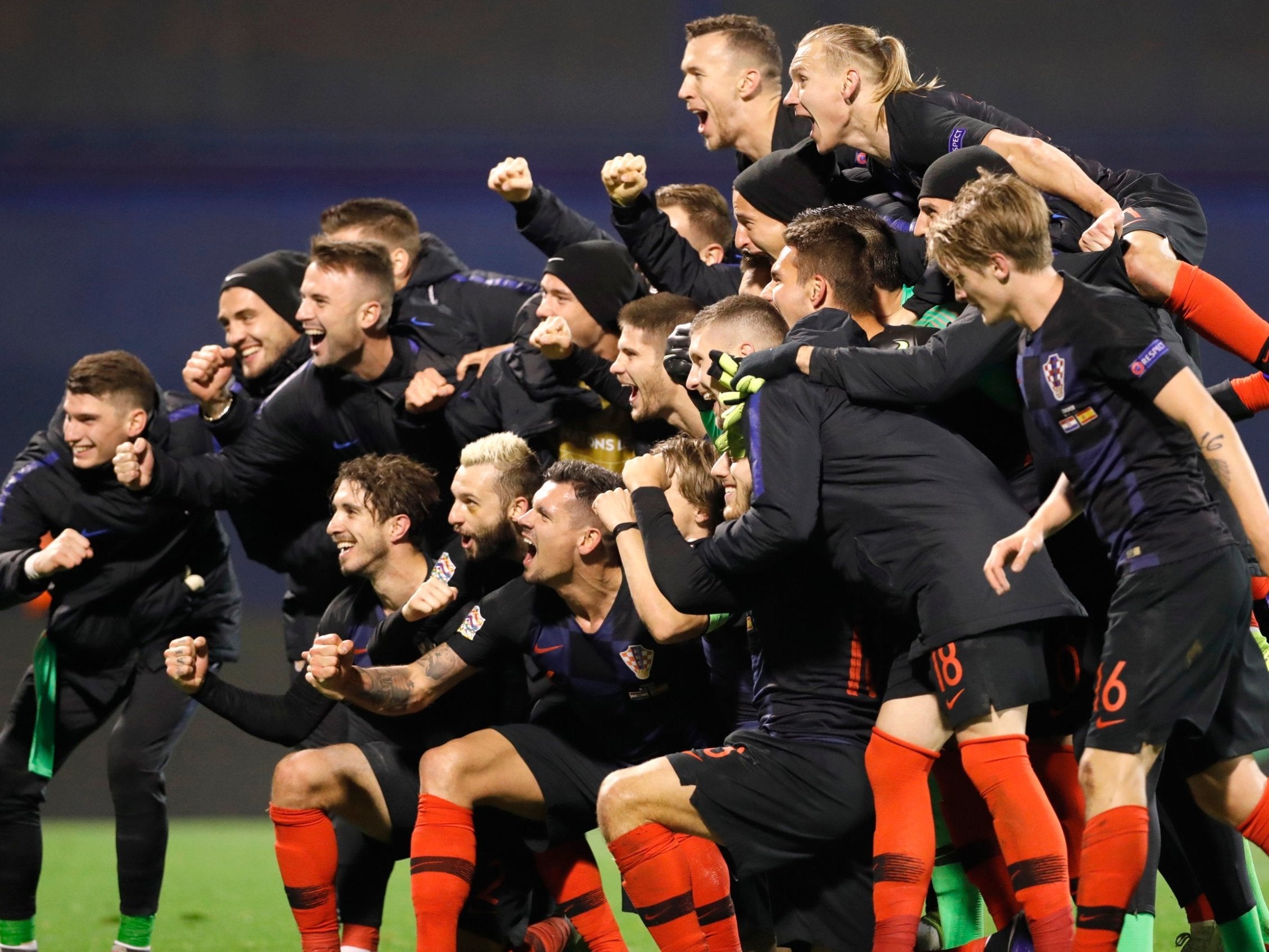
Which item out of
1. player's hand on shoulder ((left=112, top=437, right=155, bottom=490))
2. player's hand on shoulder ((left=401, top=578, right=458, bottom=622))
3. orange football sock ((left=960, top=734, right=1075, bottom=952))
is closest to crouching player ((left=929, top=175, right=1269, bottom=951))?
orange football sock ((left=960, top=734, right=1075, bottom=952))

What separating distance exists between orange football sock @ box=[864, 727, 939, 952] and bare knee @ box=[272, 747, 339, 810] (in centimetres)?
171

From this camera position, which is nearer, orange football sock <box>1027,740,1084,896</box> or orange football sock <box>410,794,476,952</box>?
orange football sock <box>1027,740,1084,896</box>

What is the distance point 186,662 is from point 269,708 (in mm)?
378

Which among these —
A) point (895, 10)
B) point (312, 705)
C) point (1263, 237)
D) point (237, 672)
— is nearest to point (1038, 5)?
point (895, 10)

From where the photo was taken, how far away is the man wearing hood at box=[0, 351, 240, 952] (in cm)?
518

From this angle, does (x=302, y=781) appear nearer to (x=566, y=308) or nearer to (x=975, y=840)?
(x=566, y=308)

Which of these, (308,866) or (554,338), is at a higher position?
(554,338)

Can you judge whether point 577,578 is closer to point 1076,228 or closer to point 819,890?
point 819,890

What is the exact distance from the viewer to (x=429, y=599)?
431 cm

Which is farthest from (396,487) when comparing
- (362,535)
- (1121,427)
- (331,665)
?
(1121,427)

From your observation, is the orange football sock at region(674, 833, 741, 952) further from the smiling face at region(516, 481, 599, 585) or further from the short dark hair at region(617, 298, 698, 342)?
the short dark hair at region(617, 298, 698, 342)

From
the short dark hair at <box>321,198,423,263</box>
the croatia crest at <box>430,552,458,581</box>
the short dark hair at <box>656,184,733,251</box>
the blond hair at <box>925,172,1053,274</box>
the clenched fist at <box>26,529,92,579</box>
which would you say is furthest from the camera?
the short dark hair at <box>321,198,423,263</box>

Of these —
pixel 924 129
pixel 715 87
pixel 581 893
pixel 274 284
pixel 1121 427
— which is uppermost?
pixel 715 87

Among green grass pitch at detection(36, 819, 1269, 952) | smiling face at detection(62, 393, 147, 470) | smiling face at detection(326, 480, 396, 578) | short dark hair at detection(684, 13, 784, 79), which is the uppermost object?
short dark hair at detection(684, 13, 784, 79)
